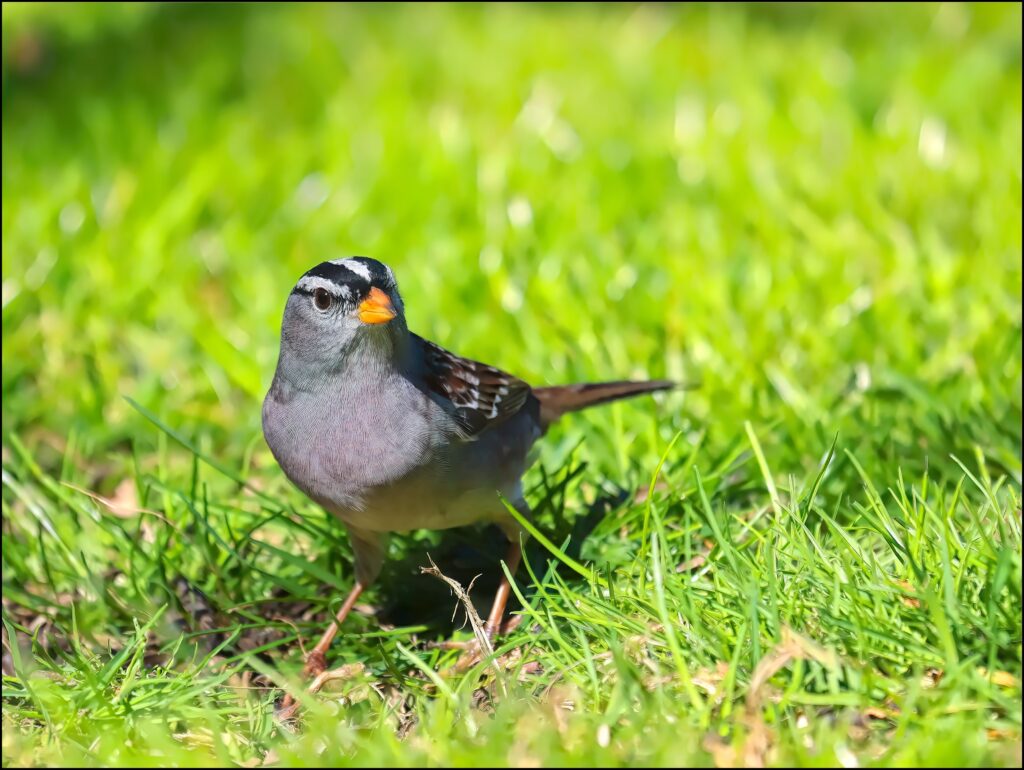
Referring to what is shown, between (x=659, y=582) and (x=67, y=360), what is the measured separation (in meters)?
3.48

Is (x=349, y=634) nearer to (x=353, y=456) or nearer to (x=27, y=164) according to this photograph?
(x=353, y=456)

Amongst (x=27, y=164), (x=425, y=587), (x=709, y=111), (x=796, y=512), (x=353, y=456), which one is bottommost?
(x=425, y=587)

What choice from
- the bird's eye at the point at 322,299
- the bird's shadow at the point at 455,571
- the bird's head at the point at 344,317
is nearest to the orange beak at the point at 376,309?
the bird's head at the point at 344,317

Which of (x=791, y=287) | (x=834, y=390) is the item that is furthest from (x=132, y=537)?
(x=791, y=287)

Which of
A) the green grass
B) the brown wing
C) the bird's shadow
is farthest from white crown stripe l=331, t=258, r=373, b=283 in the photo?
the bird's shadow

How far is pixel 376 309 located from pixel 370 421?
321 mm

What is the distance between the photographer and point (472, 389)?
402cm

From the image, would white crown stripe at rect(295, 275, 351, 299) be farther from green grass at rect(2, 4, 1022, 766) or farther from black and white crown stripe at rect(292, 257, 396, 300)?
green grass at rect(2, 4, 1022, 766)

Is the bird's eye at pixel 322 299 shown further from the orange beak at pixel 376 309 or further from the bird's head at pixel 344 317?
the orange beak at pixel 376 309

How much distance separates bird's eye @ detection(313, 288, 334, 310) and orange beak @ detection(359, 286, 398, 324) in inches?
4.7

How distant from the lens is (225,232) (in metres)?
6.66

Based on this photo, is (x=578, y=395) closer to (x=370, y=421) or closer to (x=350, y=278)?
(x=370, y=421)

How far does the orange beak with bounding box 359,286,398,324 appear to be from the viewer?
3.52 m

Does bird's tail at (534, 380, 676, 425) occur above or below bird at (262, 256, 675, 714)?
below
